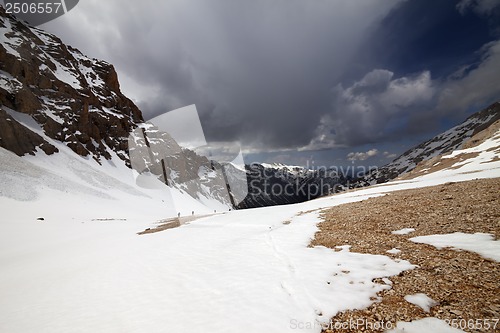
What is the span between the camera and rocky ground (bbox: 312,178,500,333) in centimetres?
521

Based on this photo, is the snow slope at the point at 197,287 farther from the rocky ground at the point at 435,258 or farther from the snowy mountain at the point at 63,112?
the snowy mountain at the point at 63,112

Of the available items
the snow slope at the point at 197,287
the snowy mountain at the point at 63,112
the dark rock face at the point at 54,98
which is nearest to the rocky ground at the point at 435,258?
the snow slope at the point at 197,287

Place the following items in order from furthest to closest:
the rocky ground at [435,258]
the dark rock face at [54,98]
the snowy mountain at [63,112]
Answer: the dark rock face at [54,98]
the snowy mountain at [63,112]
the rocky ground at [435,258]

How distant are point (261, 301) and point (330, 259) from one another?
3966 millimetres

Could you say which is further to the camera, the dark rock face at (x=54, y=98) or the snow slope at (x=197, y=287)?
the dark rock face at (x=54, y=98)

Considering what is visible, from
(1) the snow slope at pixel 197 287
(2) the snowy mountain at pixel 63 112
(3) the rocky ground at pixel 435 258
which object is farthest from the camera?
(2) the snowy mountain at pixel 63 112

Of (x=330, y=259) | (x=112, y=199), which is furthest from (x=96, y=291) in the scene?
(x=112, y=199)

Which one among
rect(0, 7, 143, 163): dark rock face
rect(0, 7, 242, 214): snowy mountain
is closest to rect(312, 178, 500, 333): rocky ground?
rect(0, 7, 242, 214): snowy mountain

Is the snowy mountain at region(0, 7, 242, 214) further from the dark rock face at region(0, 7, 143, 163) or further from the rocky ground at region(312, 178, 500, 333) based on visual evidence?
the rocky ground at region(312, 178, 500, 333)

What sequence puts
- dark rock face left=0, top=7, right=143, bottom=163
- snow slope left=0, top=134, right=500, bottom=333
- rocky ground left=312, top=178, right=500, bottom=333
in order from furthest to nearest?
dark rock face left=0, top=7, right=143, bottom=163, snow slope left=0, top=134, right=500, bottom=333, rocky ground left=312, top=178, right=500, bottom=333

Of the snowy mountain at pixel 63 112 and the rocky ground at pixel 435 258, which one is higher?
the snowy mountain at pixel 63 112

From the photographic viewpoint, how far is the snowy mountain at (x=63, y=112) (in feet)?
247

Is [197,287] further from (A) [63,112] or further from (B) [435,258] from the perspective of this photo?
(A) [63,112]

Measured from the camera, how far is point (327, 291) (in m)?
6.96
